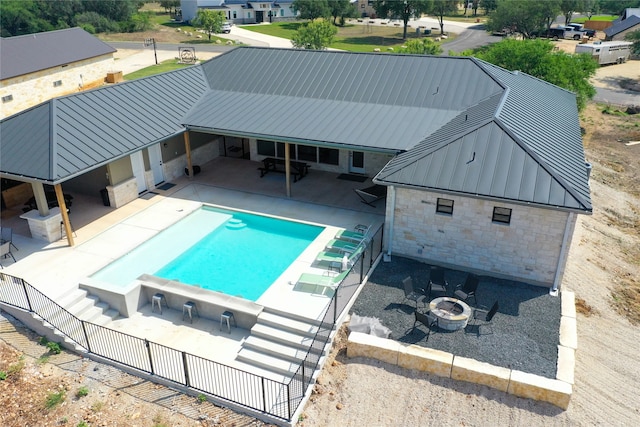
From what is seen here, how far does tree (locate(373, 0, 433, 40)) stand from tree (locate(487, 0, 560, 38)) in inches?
461

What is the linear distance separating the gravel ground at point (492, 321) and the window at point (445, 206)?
2.04 meters

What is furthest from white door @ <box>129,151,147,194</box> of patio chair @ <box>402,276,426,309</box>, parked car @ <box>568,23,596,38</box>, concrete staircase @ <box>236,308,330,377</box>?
parked car @ <box>568,23,596,38</box>

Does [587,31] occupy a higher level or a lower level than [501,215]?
higher

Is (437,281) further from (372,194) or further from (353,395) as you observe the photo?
(372,194)

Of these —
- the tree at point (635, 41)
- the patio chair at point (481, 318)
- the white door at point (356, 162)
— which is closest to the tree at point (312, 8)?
the tree at point (635, 41)

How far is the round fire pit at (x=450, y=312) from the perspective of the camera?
14.1m

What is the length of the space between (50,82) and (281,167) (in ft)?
93.0

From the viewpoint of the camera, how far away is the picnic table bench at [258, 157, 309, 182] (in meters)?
24.7

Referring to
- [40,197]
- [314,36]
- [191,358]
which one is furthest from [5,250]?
[314,36]

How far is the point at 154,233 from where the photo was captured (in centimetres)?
1941

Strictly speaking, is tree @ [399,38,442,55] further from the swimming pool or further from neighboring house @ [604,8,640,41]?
neighboring house @ [604,8,640,41]

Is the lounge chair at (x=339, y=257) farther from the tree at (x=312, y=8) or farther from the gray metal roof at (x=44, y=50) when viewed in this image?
the tree at (x=312, y=8)

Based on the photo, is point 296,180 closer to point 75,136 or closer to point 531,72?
point 75,136

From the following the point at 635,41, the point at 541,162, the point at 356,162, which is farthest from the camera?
the point at 635,41
